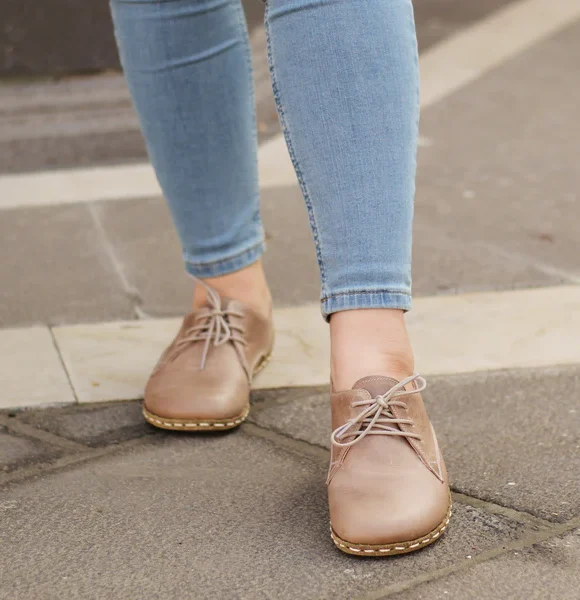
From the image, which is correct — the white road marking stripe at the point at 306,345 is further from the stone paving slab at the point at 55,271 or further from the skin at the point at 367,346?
the skin at the point at 367,346

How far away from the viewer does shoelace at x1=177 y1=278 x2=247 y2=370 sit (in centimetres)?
147

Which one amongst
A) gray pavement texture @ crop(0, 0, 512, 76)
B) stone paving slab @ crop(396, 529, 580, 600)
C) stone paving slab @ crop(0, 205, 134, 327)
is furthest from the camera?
gray pavement texture @ crop(0, 0, 512, 76)

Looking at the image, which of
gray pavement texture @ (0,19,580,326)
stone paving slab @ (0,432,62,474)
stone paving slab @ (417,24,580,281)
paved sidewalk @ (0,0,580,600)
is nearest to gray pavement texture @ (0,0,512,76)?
paved sidewalk @ (0,0,580,600)

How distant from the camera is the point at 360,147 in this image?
3.72ft

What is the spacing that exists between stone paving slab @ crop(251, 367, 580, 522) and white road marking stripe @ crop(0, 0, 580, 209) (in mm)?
1253

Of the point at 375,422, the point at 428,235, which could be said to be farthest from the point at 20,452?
the point at 428,235

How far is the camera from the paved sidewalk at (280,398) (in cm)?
105

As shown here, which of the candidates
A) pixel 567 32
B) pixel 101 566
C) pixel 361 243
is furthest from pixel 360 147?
pixel 567 32

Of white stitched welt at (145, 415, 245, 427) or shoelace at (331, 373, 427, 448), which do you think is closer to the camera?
shoelace at (331, 373, 427, 448)

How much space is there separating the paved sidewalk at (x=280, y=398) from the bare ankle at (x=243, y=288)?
0.42 ft

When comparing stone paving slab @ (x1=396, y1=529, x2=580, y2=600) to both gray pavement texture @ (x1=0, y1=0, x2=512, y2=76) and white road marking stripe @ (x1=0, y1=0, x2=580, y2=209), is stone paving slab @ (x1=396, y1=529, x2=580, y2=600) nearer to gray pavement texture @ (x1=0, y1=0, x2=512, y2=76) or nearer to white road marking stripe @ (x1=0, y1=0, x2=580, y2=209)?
white road marking stripe @ (x1=0, y1=0, x2=580, y2=209)

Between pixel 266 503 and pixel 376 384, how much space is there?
20cm

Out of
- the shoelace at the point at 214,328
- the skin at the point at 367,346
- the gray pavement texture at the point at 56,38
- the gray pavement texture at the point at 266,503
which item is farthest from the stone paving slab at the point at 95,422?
the gray pavement texture at the point at 56,38

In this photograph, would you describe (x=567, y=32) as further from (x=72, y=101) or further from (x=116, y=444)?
(x=116, y=444)
